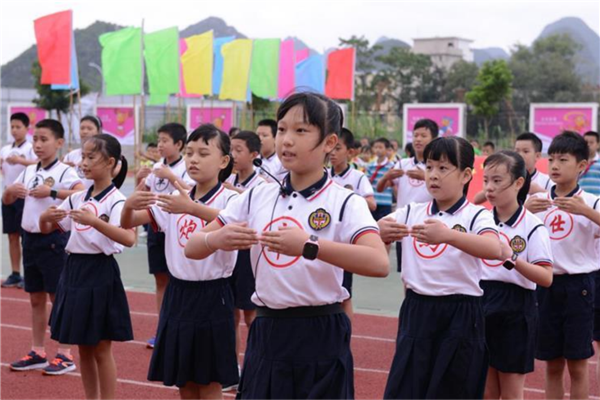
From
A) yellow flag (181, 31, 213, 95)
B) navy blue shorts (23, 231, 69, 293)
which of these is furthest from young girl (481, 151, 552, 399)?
yellow flag (181, 31, 213, 95)

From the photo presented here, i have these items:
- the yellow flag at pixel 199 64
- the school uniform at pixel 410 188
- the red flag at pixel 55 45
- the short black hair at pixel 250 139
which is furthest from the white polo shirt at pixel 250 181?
the yellow flag at pixel 199 64

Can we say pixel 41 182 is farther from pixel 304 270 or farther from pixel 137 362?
pixel 304 270

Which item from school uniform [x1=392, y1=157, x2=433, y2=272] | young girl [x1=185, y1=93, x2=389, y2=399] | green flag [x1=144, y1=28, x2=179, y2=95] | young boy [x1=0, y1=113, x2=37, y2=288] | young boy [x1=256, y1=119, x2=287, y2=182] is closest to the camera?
young girl [x1=185, y1=93, x2=389, y2=399]

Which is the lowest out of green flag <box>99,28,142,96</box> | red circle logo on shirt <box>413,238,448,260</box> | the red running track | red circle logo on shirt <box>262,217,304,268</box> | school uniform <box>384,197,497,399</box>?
the red running track

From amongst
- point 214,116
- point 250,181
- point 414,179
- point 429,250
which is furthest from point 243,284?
point 214,116

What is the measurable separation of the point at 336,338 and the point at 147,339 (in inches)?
171

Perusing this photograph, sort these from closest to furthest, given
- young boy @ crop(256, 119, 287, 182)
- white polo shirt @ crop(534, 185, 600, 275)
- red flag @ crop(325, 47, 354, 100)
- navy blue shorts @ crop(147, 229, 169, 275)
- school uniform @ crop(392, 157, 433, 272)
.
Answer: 1. white polo shirt @ crop(534, 185, 600, 275)
2. navy blue shorts @ crop(147, 229, 169, 275)
3. young boy @ crop(256, 119, 287, 182)
4. school uniform @ crop(392, 157, 433, 272)
5. red flag @ crop(325, 47, 354, 100)

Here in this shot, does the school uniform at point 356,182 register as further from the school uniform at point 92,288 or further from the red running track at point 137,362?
the school uniform at point 92,288

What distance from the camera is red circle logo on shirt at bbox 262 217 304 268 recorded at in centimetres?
287

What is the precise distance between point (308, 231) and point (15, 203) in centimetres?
707

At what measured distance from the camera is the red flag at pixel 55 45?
1130cm

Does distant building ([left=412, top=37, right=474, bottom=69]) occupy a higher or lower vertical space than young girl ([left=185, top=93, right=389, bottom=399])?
higher

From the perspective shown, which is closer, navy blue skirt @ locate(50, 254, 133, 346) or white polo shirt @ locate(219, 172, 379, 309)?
white polo shirt @ locate(219, 172, 379, 309)

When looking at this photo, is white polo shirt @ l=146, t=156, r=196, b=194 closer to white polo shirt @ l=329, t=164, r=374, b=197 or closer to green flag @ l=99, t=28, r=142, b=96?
white polo shirt @ l=329, t=164, r=374, b=197
